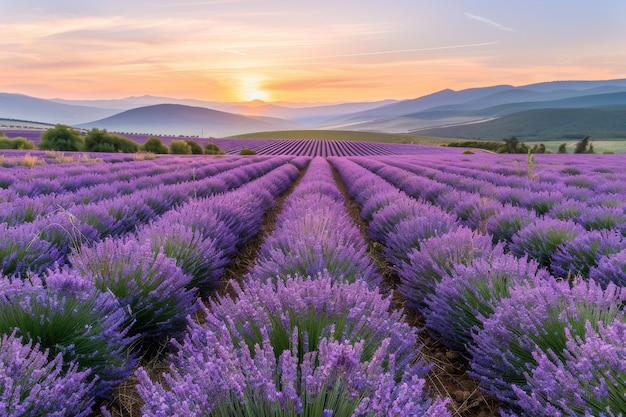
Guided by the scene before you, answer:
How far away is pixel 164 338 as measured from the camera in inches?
96.3

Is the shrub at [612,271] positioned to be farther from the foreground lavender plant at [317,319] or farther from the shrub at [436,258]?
the foreground lavender plant at [317,319]

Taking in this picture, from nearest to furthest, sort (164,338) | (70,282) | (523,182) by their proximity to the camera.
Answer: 1. (70,282)
2. (164,338)
3. (523,182)

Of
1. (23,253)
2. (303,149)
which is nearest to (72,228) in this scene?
(23,253)

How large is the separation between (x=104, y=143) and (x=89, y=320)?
97.5 feet

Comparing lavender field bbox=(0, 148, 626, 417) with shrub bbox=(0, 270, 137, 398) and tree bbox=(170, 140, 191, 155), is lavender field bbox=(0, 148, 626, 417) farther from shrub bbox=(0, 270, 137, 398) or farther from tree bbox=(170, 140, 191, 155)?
tree bbox=(170, 140, 191, 155)

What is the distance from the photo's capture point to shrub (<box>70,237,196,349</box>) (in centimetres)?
224

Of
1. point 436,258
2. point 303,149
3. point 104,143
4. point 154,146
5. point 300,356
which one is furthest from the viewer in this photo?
point 303,149

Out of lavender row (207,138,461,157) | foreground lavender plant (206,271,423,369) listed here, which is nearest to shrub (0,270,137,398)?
foreground lavender plant (206,271,423,369)

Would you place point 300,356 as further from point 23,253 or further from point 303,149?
point 303,149

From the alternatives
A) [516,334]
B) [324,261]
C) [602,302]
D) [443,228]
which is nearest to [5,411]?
[324,261]

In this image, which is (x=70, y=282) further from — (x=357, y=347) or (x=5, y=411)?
(x=357, y=347)

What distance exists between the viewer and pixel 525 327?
69.6 inches

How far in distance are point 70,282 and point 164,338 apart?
2.43ft

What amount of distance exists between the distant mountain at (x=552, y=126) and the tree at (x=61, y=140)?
336ft
